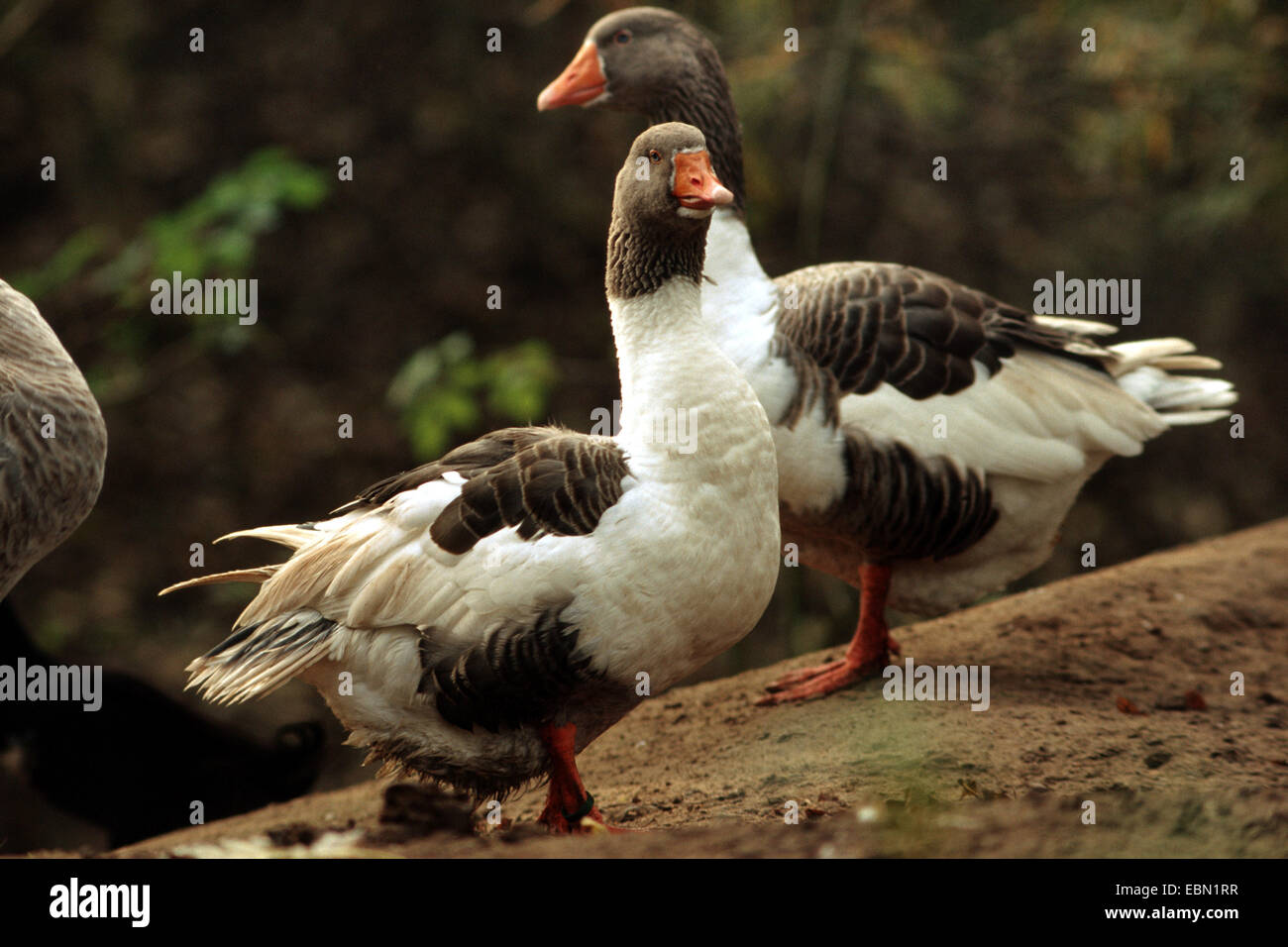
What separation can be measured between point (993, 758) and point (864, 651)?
1.00 metres

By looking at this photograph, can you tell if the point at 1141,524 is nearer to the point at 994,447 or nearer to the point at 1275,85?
the point at 1275,85

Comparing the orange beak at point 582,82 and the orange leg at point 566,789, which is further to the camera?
the orange beak at point 582,82

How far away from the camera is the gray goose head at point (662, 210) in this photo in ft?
11.0

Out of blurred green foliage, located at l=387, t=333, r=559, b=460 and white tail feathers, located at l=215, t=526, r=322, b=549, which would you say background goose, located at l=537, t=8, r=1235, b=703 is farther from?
white tail feathers, located at l=215, t=526, r=322, b=549

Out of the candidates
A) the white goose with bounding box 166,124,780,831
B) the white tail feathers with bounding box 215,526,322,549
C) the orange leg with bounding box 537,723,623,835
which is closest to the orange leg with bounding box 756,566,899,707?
the white goose with bounding box 166,124,780,831

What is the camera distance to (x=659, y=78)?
183 inches

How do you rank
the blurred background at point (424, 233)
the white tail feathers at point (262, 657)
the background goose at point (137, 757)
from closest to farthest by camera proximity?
the white tail feathers at point (262, 657)
the background goose at point (137, 757)
the blurred background at point (424, 233)

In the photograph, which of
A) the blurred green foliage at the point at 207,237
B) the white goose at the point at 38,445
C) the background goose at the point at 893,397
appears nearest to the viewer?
Result: the white goose at the point at 38,445

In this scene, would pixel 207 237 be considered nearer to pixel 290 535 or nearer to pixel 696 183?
pixel 290 535

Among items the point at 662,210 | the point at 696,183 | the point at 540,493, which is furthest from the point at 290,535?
the point at 696,183

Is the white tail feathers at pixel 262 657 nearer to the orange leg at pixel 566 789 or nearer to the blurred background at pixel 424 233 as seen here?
the orange leg at pixel 566 789

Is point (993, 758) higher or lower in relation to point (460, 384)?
lower

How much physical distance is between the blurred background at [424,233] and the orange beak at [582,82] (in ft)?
11.8

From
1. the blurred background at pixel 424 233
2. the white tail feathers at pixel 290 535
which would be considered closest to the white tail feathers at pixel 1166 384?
the white tail feathers at pixel 290 535
